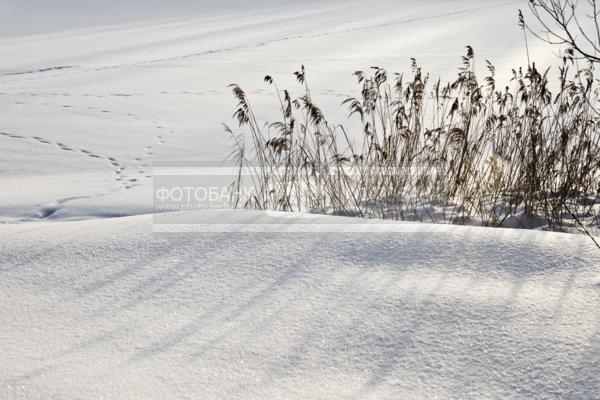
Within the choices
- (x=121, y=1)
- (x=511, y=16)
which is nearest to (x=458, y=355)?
(x=511, y=16)

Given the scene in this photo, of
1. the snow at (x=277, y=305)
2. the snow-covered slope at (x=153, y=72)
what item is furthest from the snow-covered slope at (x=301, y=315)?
the snow-covered slope at (x=153, y=72)

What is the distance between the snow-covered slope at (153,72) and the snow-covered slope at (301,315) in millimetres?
1298

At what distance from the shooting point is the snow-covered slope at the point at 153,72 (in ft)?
13.0

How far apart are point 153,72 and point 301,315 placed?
22.0ft

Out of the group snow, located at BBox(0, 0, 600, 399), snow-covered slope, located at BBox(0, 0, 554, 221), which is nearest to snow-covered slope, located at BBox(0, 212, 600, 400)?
snow, located at BBox(0, 0, 600, 399)

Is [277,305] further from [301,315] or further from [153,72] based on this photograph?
[153,72]

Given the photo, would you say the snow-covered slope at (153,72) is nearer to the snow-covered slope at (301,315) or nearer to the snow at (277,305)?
the snow at (277,305)

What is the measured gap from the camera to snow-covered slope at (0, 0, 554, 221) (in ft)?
13.0

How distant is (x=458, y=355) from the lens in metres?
1.39

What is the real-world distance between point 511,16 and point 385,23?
3123 millimetres

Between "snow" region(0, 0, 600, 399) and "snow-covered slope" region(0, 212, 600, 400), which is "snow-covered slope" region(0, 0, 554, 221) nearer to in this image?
"snow" region(0, 0, 600, 399)

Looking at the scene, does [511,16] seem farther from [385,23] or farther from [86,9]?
[86,9]

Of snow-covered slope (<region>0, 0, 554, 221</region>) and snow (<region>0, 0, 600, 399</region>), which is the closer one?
snow (<region>0, 0, 600, 399</region>)

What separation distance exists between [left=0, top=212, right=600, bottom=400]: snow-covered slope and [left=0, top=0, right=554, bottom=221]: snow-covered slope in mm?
1298
